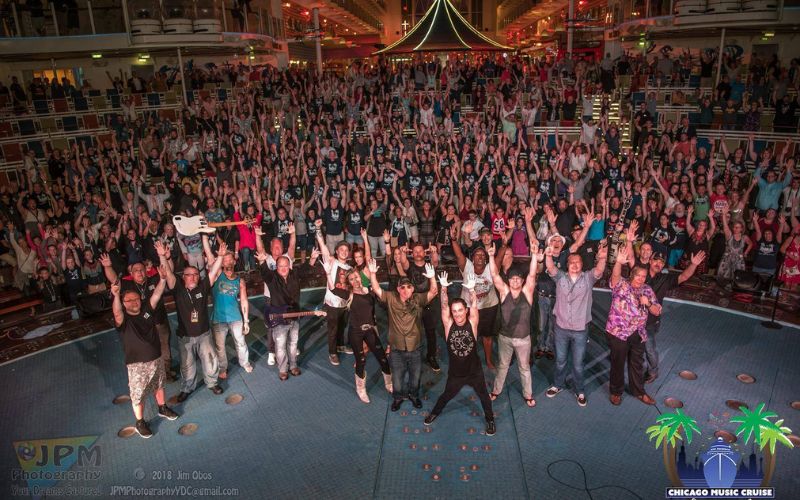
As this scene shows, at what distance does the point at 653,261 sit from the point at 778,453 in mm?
2279

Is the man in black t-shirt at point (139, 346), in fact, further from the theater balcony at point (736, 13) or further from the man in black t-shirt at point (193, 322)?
the theater balcony at point (736, 13)

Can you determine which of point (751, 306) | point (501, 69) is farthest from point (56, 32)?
point (751, 306)

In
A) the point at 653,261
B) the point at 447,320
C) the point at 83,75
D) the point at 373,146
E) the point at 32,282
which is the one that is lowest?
the point at 32,282

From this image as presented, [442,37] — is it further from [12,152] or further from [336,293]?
[336,293]

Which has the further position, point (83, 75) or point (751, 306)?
point (83, 75)

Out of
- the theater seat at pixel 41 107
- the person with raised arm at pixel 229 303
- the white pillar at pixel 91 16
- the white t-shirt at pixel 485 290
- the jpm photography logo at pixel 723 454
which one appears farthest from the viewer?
the white pillar at pixel 91 16

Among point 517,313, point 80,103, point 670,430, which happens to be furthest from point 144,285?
point 80,103

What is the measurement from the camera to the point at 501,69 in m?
17.8

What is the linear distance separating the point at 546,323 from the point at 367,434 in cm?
290

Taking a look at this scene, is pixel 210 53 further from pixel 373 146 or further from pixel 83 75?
pixel 373 146

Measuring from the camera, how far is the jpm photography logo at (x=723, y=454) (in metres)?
4.98

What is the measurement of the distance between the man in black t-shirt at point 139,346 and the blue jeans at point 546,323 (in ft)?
15.6

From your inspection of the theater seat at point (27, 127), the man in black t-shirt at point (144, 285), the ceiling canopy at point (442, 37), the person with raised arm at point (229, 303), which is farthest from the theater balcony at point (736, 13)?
the theater seat at point (27, 127)

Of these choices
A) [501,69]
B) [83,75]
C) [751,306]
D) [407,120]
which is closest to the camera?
[751,306]
